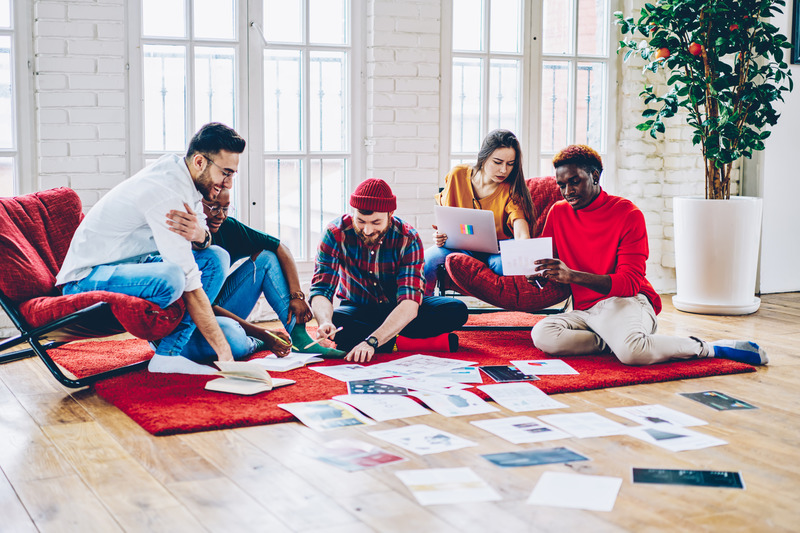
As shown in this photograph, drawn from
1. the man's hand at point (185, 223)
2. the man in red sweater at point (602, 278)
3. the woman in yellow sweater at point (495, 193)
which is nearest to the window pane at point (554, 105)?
the woman in yellow sweater at point (495, 193)

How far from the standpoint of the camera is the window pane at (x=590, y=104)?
5.52m

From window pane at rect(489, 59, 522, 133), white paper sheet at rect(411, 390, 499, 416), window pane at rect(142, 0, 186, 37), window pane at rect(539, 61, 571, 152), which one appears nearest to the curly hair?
white paper sheet at rect(411, 390, 499, 416)

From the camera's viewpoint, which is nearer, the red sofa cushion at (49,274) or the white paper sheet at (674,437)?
the white paper sheet at (674,437)

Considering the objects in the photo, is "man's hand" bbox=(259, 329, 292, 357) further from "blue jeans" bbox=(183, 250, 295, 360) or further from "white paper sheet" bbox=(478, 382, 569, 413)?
"white paper sheet" bbox=(478, 382, 569, 413)

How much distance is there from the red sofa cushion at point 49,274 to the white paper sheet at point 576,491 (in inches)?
60.7

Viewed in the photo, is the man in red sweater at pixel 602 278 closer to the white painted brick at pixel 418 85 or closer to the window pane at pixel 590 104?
the white painted brick at pixel 418 85

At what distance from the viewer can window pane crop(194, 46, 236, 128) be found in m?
4.63

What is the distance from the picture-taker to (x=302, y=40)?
4.80 meters

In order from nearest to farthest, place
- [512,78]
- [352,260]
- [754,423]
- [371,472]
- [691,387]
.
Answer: [371,472], [754,423], [691,387], [352,260], [512,78]

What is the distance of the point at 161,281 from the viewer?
3057mm

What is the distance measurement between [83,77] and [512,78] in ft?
8.24

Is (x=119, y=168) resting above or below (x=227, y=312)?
above

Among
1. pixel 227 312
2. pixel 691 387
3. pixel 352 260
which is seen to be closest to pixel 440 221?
pixel 352 260

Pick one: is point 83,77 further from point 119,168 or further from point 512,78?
point 512,78
